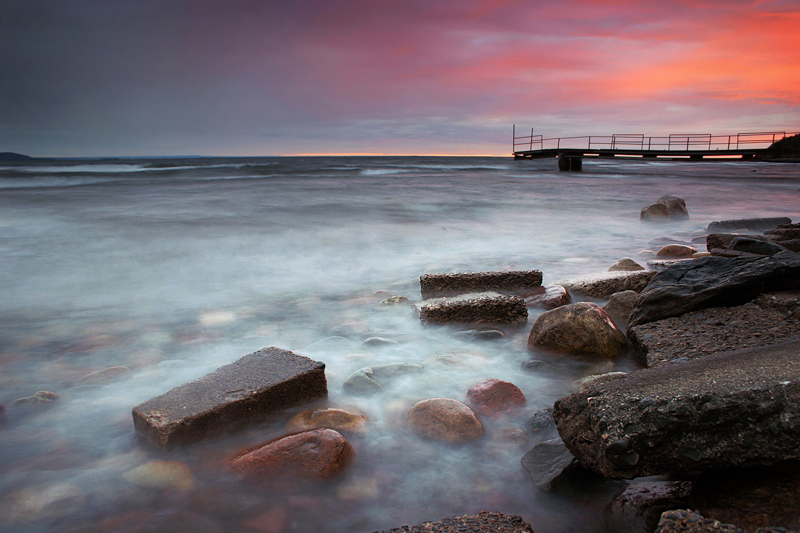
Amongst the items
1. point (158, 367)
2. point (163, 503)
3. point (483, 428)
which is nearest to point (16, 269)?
point (158, 367)

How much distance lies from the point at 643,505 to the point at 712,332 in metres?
1.08

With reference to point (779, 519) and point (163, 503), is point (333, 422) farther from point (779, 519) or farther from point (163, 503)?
point (779, 519)

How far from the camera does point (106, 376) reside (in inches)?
102

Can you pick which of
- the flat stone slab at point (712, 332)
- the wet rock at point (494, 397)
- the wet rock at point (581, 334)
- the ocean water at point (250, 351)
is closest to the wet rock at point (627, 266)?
the ocean water at point (250, 351)

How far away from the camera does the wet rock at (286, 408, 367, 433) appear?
6.57ft

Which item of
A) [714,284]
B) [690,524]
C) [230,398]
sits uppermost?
[714,284]

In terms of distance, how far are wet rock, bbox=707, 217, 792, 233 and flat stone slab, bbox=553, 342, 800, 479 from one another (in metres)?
6.34

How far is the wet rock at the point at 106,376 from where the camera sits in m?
2.54

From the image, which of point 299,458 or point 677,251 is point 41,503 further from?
point 677,251

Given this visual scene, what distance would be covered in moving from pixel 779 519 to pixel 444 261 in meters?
4.58

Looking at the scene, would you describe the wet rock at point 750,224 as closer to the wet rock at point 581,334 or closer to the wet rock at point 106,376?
the wet rock at point 581,334

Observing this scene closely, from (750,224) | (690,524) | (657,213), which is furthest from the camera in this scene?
(657,213)

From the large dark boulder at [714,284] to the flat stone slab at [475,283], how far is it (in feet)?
3.66

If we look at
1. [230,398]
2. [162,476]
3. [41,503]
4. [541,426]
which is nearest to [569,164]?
[541,426]
